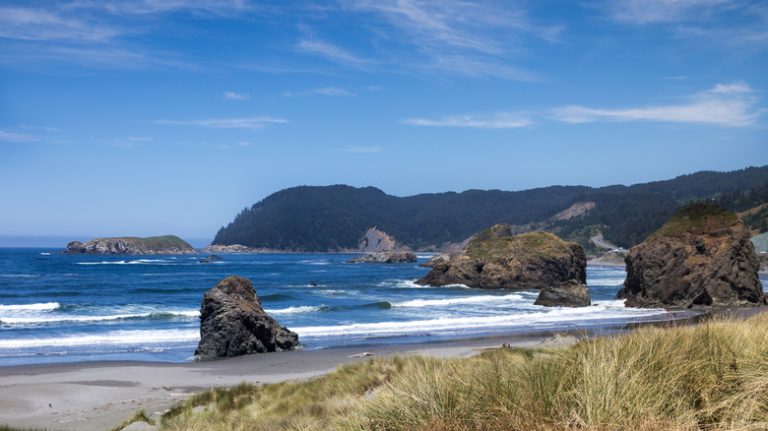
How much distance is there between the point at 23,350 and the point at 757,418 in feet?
82.1

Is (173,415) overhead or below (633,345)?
below

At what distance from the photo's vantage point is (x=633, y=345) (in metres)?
7.54

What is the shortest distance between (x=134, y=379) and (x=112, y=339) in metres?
10.1

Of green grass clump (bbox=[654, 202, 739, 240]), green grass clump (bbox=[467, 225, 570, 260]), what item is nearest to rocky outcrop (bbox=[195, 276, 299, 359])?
green grass clump (bbox=[654, 202, 739, 240])

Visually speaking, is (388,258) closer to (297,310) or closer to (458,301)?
(458,301)

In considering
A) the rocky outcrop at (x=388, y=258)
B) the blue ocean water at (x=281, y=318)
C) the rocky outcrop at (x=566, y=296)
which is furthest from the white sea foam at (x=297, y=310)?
the rocky outcrop at (x=388, y=258)

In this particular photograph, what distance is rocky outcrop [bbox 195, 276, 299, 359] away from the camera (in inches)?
869

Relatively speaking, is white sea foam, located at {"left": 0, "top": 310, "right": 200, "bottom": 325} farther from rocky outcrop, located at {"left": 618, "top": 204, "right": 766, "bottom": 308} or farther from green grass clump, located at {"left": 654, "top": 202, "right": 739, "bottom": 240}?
green grass clump, located at {"left": 654, "top": 202, "right": 739, "bottom": 240}

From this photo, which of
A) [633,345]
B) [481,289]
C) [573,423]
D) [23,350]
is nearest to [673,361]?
[633,345]

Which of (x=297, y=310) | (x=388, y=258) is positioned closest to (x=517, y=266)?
(x=297, y=310)

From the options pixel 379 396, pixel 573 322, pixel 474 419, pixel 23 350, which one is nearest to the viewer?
pixel 474 419

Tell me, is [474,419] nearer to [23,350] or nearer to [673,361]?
[673,361]

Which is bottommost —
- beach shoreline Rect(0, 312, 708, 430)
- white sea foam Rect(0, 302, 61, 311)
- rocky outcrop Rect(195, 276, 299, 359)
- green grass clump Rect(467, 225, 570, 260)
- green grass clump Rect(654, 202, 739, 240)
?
white sea foam Rect(0, 302, 61, 311)

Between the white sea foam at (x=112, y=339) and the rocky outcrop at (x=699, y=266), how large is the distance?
80.1 feet
